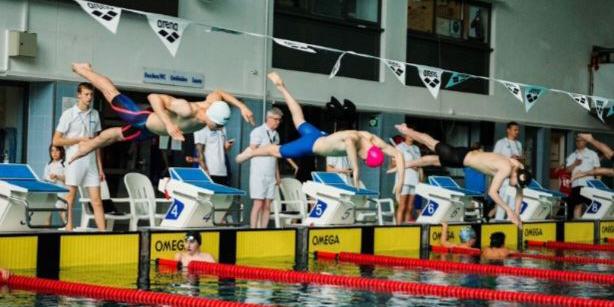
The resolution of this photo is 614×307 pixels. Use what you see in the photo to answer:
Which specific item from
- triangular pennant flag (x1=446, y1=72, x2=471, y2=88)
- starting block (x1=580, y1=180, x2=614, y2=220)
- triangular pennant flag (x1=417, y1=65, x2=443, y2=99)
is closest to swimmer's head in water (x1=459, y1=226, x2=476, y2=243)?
triangular pennant flag (x1=417, y1=65, x2=443, y2=99)

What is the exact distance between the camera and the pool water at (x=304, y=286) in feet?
31.4

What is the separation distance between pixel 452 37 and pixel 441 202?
5.50 m

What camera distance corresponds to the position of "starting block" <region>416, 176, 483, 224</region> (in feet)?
56.9

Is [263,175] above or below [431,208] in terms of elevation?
above

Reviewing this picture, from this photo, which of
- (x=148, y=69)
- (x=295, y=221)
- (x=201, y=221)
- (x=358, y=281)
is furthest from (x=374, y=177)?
(x=358, y=281)

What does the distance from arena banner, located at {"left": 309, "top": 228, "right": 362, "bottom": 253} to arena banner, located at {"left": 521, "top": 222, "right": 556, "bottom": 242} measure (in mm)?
3988

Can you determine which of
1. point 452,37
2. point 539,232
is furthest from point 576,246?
point 452,37

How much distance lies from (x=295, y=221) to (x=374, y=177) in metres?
3.29

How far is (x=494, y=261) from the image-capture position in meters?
14.5

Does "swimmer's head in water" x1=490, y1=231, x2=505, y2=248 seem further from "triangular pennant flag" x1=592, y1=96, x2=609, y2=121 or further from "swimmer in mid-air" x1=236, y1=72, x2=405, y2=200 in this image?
"triangular pennant flag" x1=592, y1=96, x2=609, y2=121

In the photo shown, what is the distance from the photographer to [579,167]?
65.9 feet

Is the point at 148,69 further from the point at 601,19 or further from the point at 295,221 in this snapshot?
the point at 601,19

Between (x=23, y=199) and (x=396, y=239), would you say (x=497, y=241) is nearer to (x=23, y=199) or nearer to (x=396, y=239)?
(x=396, y=239)

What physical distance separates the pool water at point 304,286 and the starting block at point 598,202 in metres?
6.85
